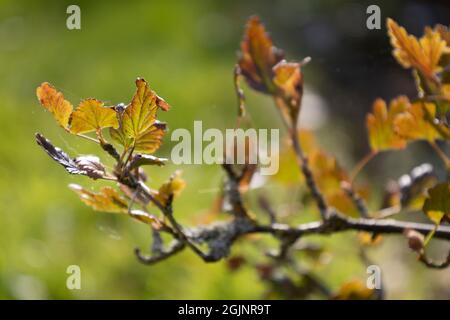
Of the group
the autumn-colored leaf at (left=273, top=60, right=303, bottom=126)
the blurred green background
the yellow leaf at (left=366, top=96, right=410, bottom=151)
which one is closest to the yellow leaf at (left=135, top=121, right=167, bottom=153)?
the autumn-colored leaf at (left=273, top=60, right=303, bottom=126)

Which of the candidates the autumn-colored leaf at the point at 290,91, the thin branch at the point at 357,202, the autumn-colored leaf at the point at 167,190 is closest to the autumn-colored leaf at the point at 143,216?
the autumn-colored leaf at the point at 167,190

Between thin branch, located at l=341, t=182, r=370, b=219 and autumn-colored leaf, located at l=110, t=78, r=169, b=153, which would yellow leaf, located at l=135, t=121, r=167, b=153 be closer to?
autumn-colored leaf, located at l=110, t=78, r=169, b=153

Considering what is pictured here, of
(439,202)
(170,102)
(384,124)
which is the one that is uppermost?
(170,102)

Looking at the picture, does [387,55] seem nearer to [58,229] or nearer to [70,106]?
[58,229]

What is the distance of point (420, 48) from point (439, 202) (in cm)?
16

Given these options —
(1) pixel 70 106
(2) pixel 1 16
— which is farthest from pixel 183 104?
(1) pixel 70 106

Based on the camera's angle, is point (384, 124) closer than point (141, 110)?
No

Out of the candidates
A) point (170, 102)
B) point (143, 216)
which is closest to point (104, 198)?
point (143, 216)

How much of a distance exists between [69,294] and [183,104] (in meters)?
0.91

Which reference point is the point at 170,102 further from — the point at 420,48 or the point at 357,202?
the point at 420,48

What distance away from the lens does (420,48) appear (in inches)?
26.1

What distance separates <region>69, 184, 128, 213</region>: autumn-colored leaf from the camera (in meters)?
0.66

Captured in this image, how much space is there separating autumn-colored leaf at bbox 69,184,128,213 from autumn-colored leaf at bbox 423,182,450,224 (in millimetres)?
312
